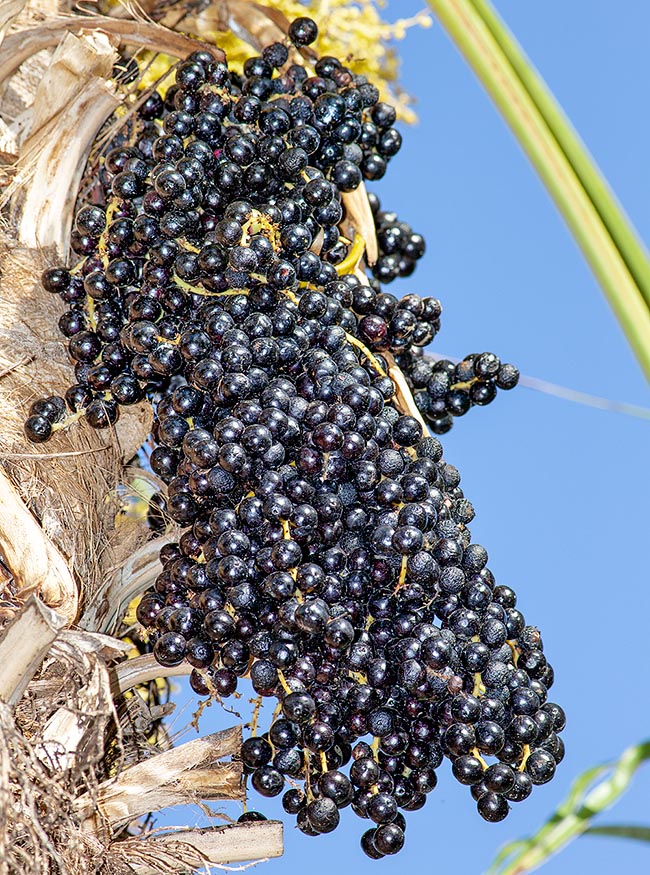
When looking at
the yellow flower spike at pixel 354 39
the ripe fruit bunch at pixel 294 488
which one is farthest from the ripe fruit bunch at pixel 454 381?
the yellow flower spike at pixel 354 39

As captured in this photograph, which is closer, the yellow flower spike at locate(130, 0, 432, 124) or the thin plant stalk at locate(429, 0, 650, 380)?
the thin plant stalk at locate(429, 0, 650, 380)

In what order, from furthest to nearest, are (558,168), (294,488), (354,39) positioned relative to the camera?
(354,39)
(294,488)
(558,168)

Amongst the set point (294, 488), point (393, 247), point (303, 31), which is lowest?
point (294, 488)

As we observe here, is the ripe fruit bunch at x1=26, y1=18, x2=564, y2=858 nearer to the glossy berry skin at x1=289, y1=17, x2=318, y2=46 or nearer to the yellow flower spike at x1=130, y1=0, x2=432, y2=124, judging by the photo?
the glossy berry skin at x1=289, y1=17, x2=318, y2=46

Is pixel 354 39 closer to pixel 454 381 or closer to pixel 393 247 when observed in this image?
pixel 393 247

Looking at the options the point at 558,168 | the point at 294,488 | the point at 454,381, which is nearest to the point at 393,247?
the point at 454,381

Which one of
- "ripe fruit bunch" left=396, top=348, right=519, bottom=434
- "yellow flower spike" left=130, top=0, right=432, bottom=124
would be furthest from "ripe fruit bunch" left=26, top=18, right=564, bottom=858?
"yellow flower spike" left=130, top=0, right=432, bottom=124

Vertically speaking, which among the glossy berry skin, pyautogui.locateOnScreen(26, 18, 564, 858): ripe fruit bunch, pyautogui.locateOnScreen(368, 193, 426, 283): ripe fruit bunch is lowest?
pyautogui.locateOnScreen(26, 18, 564, 858): ripe fruit bunch

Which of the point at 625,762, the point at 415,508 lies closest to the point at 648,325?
the point at 625,762

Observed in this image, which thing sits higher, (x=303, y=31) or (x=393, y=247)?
(x=303, y=31)
